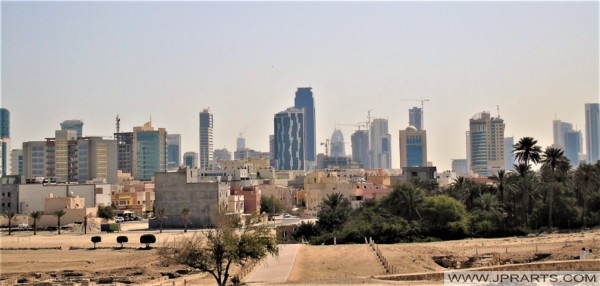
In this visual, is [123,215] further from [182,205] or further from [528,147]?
[528,147]

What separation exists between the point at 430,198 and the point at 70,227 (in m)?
39.5

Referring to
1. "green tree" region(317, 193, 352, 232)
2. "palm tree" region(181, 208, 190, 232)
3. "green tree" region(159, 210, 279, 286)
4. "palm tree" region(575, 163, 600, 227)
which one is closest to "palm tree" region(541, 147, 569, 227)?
"palm tree" region(575, 163, 600, 227)

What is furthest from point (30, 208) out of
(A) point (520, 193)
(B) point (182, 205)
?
(A) point (520, 193)

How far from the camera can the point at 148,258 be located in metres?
63.8

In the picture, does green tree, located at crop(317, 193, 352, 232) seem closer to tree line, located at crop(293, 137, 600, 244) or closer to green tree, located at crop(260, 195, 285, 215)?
tree line, located at crop(293, 137, 600, 244)

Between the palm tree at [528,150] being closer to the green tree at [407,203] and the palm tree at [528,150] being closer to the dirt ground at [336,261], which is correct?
the green tree at [407,203]

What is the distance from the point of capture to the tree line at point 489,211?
71.7 m

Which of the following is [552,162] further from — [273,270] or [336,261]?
[273,270]

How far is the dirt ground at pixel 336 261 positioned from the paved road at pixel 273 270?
0.48 metres

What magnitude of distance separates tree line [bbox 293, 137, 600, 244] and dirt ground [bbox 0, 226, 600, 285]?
423 cm

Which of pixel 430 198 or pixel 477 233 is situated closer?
pixel 477 233

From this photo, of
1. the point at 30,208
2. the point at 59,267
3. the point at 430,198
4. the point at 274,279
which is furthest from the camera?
the point at 30,208

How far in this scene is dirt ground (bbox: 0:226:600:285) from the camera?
50094 mm

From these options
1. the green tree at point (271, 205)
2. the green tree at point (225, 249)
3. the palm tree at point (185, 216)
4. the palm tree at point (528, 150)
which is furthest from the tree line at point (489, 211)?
the green tree at point (271, 205)
